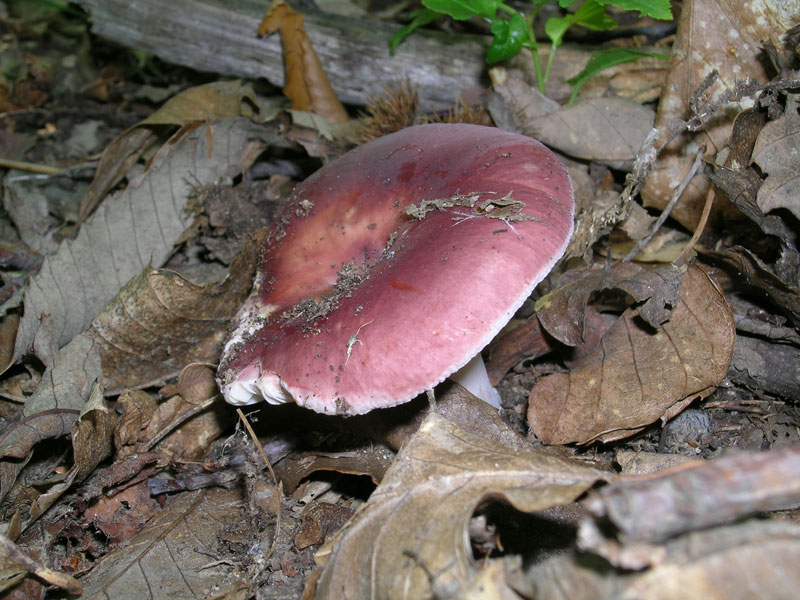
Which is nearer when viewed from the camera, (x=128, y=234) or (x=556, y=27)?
(x=556, y=27)

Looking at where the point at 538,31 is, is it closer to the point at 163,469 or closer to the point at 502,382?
the point at 502,382

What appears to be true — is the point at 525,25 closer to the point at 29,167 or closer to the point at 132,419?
the point at 132,419

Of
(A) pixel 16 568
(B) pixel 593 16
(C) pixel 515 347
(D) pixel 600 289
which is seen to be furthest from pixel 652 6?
(A) pixel 16 568

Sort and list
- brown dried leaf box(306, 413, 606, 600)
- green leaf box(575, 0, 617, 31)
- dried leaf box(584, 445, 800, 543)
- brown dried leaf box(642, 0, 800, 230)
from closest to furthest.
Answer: dried leaf box(584, 445, 800, 543) → brown dried leaf box(306, 413, 606, 600) → brown dried leaf box(642, 0, 800, 230) → green leaf box(575, 0, 617, 31)

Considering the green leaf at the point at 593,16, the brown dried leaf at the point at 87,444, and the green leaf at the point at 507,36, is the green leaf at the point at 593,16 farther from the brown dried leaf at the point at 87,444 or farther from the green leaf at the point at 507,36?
the brown dried leaf at the point at 87,444

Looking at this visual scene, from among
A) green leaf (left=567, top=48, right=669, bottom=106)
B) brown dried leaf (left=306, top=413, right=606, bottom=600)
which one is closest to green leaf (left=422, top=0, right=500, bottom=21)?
green leaf (left=567, top=48, right=669, bottom=106)

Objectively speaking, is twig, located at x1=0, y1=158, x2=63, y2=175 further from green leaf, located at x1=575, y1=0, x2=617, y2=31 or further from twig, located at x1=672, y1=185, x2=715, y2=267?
twig, located at x1=672, y1=185, x2=715, y2=267

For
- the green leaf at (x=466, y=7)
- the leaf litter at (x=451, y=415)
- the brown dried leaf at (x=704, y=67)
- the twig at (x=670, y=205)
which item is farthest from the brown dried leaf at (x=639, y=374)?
the green leaf at (x=466, y=7)
